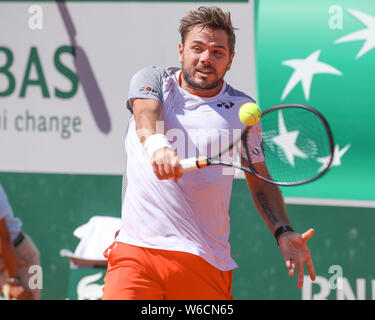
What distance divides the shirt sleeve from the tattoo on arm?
667 millimetres

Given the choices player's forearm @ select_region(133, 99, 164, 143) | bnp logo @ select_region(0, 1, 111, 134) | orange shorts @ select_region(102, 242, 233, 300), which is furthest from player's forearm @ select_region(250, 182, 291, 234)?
bnp logo @ select_region(0, 1, 111, 134)

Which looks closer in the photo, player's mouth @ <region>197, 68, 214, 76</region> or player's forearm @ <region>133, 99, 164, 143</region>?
player's forearm @ <region>133, 99, 164, 143</region>

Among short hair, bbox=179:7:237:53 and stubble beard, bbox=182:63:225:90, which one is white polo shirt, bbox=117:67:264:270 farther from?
short hair, bbox=179:7:237:53

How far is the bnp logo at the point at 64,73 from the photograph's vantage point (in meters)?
4.34

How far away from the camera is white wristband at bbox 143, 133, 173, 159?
2219 millimetres

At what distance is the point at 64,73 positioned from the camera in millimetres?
4371

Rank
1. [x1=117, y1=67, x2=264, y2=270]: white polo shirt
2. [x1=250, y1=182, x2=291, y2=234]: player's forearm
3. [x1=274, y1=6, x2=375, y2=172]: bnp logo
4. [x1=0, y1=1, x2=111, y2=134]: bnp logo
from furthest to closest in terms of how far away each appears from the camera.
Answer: [x1=0, y1=1, x2=111, y2=134]: bnp logo → [x1=274, y1=6, x2=375, y2=172]: bnp logo → [x1=250, y1=182, x2=291, y2=234]: player's forearm → [x1=117, y1=67, x2=264, y2=270]: white polo shirt

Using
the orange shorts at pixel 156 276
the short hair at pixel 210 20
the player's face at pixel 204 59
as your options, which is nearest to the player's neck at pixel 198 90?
the player's face at pixel 204 59

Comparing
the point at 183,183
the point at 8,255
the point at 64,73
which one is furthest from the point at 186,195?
the point at 64,73

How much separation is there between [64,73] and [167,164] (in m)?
2.46

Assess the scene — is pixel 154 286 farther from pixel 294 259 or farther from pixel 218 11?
pixel 218 11

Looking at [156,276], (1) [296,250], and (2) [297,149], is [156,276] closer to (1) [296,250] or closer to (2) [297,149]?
(1) [296,250]

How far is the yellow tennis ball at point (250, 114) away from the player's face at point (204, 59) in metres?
0.27

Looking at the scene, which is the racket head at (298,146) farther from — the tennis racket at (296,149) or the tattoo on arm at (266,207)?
the tattoo on arm at (266,207)
